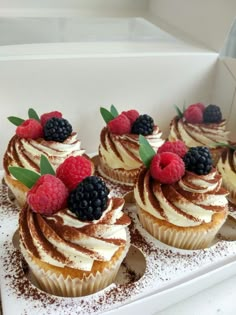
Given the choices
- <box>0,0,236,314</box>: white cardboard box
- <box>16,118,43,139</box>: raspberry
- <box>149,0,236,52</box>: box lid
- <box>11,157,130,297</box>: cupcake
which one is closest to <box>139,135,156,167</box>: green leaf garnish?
<box>11,157,130,297</box>: cupcake

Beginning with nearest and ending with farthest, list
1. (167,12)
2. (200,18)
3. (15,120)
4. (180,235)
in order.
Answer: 1. (180,235)
2. (15,120)
3. (200,18)
4. (167,12)

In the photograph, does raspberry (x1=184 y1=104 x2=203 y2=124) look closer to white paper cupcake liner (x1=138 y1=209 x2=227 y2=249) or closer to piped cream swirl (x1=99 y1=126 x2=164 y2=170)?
piped cream swirl (x1=99 y1=126 x2=164 y2=170)

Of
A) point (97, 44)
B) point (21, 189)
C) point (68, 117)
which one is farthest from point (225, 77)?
point (21, 189)

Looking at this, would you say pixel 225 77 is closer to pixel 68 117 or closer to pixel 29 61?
pixel 68 117

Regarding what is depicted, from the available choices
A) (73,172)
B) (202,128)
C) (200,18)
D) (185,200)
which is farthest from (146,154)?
(200,18)

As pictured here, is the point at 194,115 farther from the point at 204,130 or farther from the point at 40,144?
the point at 40,144

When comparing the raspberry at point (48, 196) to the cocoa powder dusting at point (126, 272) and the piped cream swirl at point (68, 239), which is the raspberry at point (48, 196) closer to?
the piped cream swirl at point (68, 239)
